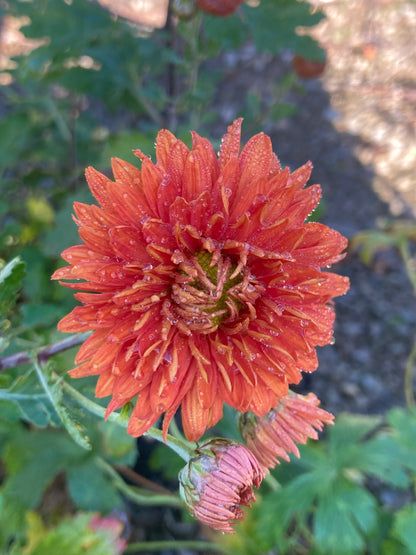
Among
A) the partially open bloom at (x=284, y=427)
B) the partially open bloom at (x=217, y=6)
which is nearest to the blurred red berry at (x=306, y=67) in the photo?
the partially open bloom at (x=217, y=6)

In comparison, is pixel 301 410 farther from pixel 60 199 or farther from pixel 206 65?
pixel 206 65

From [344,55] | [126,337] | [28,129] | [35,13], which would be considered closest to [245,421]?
[126,337]

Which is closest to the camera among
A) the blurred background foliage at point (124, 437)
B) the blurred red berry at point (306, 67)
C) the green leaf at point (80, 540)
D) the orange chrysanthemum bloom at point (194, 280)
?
the orange chrysanthemum bloom at point (194, 280)

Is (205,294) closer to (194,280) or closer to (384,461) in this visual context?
(194,280)

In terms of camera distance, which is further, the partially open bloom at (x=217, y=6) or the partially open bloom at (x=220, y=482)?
the partially open bloom at (x=217, y=6)

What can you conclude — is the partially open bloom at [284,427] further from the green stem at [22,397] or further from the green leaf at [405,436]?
the green leaf at [405,436]

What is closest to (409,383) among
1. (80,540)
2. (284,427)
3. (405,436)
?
(405,436)
